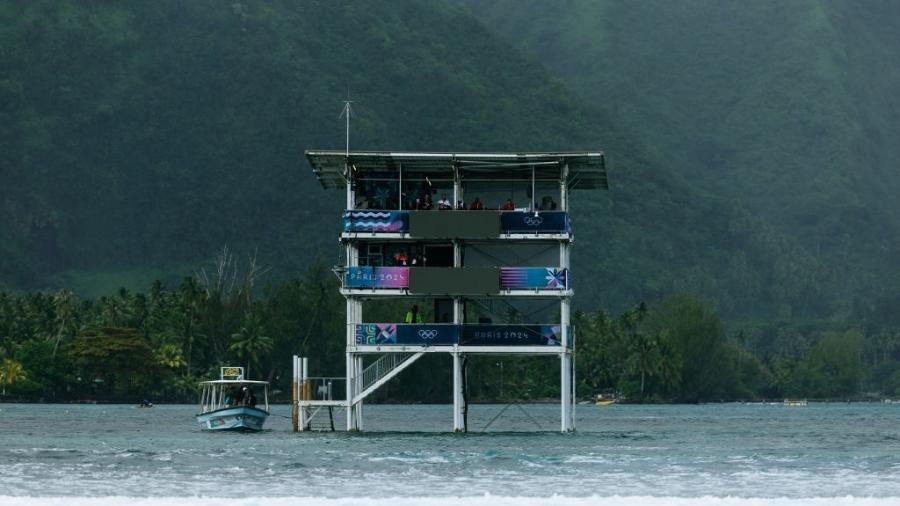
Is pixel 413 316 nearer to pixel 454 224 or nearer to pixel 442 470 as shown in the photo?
pixel 454 224

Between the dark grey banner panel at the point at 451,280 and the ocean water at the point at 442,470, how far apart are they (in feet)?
22.7

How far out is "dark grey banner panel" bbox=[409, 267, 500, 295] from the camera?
76.8m

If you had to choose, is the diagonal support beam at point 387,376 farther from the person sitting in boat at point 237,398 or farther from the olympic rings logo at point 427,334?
the person sitting in boat at point 237,398

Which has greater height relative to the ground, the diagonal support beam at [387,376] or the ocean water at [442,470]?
the diagonal support beam at [387,376]

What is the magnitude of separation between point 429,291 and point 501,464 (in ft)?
65.6

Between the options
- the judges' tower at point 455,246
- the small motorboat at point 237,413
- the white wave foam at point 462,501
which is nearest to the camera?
the white wave foam at point 462,501

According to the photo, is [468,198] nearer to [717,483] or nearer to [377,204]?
[377,204]

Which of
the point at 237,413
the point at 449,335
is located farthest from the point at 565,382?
the point at 237,413

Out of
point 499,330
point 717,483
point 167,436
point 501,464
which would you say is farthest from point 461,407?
point 717,483

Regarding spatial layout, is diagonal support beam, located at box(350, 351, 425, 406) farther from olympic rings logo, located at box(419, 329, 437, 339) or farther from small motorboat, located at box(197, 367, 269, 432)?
small motorboat, located at box(197, 367, 269, 432)

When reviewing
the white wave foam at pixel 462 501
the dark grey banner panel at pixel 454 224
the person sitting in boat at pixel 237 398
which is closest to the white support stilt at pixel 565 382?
the dark grey banner panel at pixel 454 224

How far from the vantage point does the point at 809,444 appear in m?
80.5

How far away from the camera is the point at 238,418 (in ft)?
297

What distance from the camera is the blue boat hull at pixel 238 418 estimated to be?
90375mm
